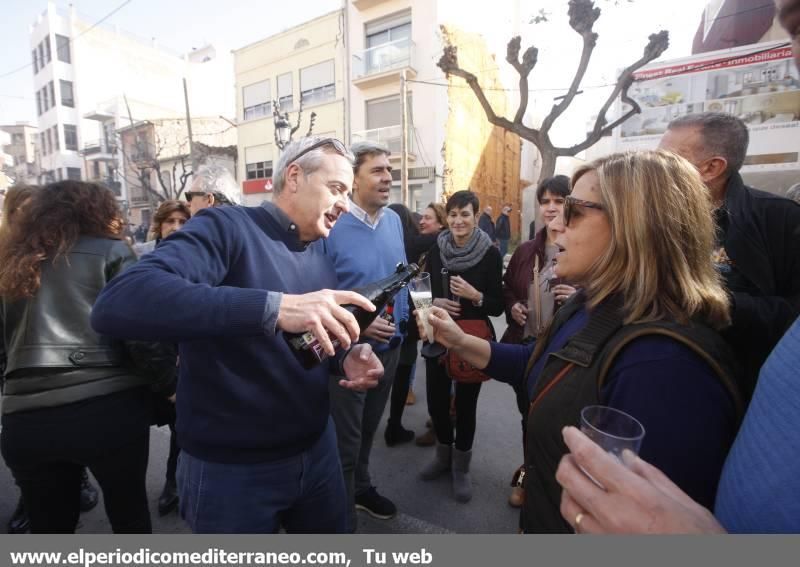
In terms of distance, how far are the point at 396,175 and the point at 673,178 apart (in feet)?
59.8

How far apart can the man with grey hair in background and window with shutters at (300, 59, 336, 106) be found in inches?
748

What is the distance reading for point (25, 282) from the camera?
1.74 m

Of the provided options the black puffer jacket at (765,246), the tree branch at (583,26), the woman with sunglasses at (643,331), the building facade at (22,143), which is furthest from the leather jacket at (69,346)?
the building facade at (22,143)

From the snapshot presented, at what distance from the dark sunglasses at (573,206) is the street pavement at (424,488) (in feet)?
7.28

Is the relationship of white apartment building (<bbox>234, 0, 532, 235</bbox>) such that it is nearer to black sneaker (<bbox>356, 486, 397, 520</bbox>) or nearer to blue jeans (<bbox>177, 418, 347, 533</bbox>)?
black sneaker (<bbox>356, 486, 397, 520</bbox>)

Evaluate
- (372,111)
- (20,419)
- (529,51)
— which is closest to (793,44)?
(20,419)

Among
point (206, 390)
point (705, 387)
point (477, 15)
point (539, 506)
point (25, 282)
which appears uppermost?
point (477, 15)

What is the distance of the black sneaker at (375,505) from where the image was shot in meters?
2.79

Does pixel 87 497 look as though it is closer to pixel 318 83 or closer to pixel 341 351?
pixel 341 351

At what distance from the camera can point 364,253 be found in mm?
2555

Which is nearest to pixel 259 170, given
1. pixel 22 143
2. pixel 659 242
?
pixel 659 242

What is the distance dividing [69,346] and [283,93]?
76.8 ft

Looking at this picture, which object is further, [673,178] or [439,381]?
[439,381]

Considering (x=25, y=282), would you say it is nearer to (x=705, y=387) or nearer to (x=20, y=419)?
(x=20, y=419)
